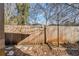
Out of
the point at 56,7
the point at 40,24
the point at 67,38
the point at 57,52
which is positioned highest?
the point at 56,7

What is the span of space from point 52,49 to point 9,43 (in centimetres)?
41

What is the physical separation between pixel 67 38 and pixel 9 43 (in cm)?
54

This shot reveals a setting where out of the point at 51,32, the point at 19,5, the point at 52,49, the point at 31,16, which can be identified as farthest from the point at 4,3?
the point at 52,49

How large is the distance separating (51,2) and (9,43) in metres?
0.55

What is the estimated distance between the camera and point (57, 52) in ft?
4.12

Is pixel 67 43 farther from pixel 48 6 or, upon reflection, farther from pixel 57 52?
pixel 48 6

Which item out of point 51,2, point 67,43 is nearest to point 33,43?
point 67,43

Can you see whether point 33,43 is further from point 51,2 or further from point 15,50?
point 51,2

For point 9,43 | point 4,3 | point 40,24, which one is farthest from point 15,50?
point 4,3

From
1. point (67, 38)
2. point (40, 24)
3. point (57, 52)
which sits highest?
point (40, 24)

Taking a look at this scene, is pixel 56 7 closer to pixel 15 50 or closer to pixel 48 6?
pixel 48 6

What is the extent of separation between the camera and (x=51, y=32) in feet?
4.05

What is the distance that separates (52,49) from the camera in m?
1.26

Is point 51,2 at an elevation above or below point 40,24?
above
